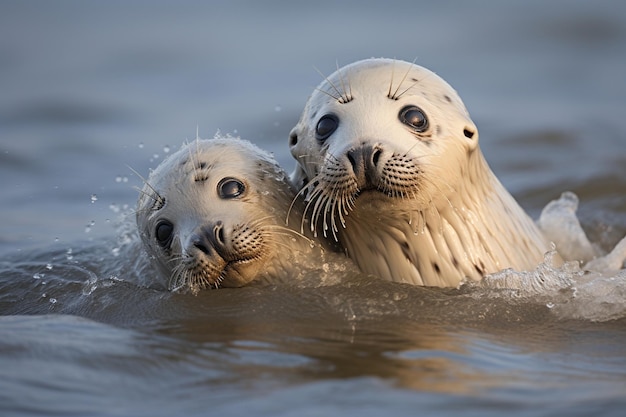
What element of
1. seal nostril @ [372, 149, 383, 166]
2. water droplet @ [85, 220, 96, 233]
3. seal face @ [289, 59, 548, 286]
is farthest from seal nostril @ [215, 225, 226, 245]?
water droplet @ [85, 220, 96, 233]

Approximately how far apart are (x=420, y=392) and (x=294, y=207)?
6.52 feet

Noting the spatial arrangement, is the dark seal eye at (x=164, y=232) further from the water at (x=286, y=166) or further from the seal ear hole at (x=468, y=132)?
the seal ear hole at (x=468, y=132)

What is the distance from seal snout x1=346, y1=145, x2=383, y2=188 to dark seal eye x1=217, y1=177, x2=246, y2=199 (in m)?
0.79

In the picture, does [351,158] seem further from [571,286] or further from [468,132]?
[571,286]

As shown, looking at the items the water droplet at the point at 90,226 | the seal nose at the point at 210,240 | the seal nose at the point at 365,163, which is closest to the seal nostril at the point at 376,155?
the seal nose at the point at 365,163

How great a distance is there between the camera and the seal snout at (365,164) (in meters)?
5.09

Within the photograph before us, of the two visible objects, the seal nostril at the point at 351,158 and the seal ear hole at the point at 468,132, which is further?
the seal ear hole at the point at 468,132

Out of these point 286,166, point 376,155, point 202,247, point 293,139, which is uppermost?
point 286,166

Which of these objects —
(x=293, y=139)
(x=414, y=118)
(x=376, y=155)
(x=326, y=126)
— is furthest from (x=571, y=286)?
(x=293, y=139)

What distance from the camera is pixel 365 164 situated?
5.09 meters

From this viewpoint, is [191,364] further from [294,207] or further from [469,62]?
[469,62]

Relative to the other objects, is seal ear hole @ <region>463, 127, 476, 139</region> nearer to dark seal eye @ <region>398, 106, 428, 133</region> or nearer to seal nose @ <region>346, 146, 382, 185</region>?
dark seal eye @ <region>398, 106, 428, 133</region>

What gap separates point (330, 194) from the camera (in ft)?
17.1

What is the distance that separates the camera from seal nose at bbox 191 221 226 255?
5398 millimetres
